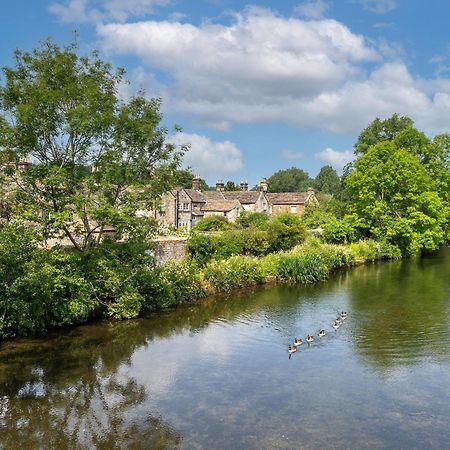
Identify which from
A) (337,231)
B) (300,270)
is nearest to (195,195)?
(337,231)

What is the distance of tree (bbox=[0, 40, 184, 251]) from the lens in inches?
906

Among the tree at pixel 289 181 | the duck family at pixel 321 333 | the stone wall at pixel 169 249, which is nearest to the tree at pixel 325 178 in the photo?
the tree at pixel 289 181

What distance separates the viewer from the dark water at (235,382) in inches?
534

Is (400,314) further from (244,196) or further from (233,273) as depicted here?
(244,196)

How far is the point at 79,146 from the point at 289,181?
149 meters

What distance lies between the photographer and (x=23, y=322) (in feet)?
69.6

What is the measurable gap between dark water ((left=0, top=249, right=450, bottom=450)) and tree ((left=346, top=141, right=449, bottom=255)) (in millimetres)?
24506

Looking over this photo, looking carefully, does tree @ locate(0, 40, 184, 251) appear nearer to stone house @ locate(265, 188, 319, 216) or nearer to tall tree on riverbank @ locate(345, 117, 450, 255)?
tall tree on riverbank @ locate(345, 117, 450, 255)

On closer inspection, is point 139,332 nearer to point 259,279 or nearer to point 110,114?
point 110,114

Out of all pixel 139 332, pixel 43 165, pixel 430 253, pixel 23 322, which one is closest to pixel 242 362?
pixel 139 332

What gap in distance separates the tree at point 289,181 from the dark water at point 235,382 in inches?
5549

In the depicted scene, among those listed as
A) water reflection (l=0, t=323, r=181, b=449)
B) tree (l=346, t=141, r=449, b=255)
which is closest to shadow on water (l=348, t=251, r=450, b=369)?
tree (l=346, t=141, r=449, b=255)

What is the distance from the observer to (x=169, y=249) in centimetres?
3394

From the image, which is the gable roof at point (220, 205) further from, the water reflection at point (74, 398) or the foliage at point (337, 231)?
the water reflection at point (74, 398)
